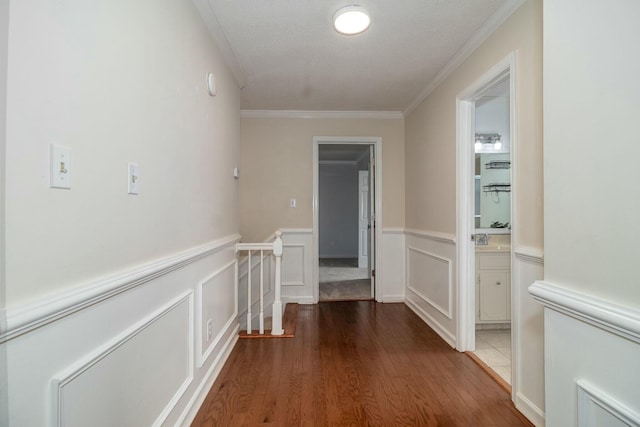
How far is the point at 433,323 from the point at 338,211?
471cm

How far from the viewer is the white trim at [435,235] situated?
2.51m

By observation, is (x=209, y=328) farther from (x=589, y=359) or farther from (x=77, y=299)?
(x=589, y=359)

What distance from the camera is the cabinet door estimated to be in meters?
2.78

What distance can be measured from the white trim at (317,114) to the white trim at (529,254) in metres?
2.43

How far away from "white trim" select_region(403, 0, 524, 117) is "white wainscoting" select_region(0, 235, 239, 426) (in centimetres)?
222

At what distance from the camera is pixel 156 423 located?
1.25 m

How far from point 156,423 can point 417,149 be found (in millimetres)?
3103

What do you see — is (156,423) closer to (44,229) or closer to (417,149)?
(44,229)

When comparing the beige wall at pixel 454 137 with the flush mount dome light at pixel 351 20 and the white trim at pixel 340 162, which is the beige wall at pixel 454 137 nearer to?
the flush mount dome light at pixel 351 20

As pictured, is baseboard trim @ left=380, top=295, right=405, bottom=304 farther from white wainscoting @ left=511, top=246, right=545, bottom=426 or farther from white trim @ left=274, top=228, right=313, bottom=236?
white wainscoting @ left=511, top=246, right=545, bottom=426

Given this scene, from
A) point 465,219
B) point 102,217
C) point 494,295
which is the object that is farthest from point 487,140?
point 102,217

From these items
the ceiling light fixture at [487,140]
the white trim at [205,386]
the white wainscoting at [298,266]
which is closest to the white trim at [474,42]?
the ceiling light fixture at [487,140]

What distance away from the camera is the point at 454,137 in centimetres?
246

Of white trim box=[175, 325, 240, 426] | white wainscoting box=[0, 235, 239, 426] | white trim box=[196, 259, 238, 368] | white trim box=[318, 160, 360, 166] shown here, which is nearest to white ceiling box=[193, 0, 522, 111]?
white wainscoting box=[0, 235, 239, 426]
